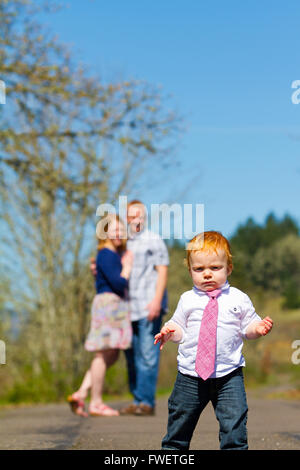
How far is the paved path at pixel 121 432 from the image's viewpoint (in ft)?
12.7

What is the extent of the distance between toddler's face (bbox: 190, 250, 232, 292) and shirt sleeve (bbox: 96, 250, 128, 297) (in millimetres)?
2753

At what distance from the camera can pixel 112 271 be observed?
5750 millimetres

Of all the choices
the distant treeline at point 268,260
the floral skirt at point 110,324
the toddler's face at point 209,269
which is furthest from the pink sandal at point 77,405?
the distant treeline at point 268,260

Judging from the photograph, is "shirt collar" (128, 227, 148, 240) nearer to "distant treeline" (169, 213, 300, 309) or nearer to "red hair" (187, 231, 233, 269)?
"red hair" (187, 231, 233, 269)

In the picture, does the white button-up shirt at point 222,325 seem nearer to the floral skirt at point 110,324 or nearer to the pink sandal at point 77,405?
the floral skirt at point 110,324

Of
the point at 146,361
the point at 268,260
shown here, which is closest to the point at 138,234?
the point at 146,361

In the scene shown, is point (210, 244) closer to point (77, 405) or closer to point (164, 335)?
point (164, 335)

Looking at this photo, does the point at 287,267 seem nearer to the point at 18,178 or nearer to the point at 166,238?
the point at 166,238

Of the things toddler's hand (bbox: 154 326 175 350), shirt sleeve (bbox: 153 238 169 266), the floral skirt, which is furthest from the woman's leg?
toddler's hand (bbox: 154 326 175 350)

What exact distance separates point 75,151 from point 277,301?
1102 centimetres

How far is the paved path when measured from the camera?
3869 millimetres

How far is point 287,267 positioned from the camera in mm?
28438

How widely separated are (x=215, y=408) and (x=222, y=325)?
0.37 metres
